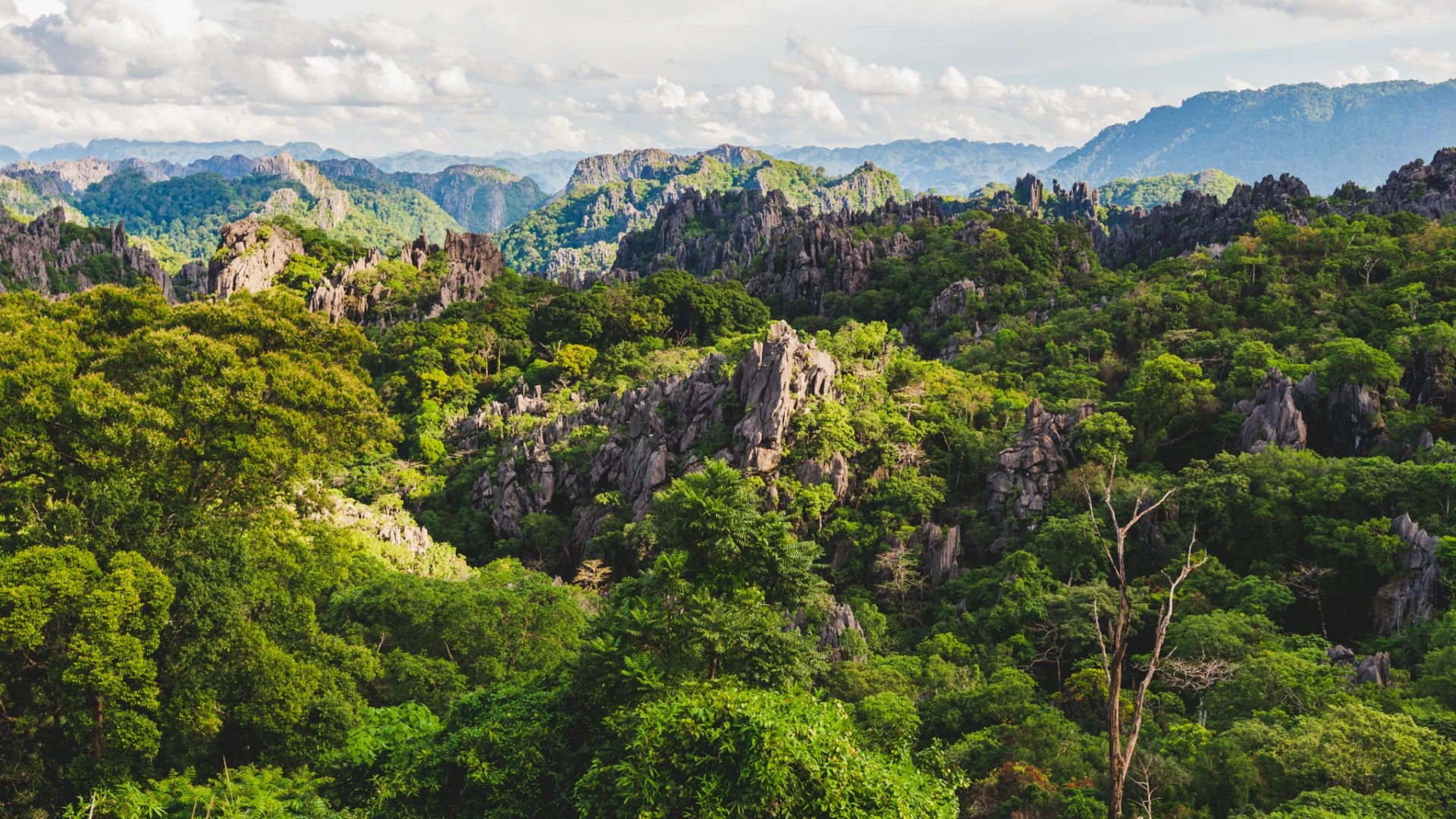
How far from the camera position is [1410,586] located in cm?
2253

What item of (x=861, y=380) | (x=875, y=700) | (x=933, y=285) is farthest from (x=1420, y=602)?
(x=933, y=285)

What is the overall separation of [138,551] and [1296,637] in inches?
990

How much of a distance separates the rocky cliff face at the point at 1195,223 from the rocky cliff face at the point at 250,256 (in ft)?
248

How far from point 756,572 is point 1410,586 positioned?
18.1 metres

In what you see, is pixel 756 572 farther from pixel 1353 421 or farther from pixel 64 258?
pixel 64 258

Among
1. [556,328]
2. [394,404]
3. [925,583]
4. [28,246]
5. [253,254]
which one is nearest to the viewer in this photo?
[925,583]

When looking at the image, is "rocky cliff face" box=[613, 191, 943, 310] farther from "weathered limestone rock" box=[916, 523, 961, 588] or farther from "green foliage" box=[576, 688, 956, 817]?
"green foliage" box=[576, 688, 956, 817]

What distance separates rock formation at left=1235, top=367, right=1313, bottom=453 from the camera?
31547 millimetres

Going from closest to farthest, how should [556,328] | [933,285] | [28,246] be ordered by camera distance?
[556,328] < [933,285] < [28,246]

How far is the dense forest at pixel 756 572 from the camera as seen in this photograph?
12.7 m

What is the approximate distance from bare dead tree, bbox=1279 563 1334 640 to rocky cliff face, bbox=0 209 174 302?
3826 inches

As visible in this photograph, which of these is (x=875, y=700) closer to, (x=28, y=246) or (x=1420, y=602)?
(x=1420, y=602)

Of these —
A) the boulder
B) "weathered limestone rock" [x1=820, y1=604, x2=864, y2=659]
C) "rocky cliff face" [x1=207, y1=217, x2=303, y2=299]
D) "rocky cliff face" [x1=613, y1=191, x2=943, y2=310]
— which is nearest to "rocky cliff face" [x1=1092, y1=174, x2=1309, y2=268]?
"rocky cliff face" [x1=613, y1=191, x2=943, y2=310]

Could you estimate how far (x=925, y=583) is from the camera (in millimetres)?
30688
